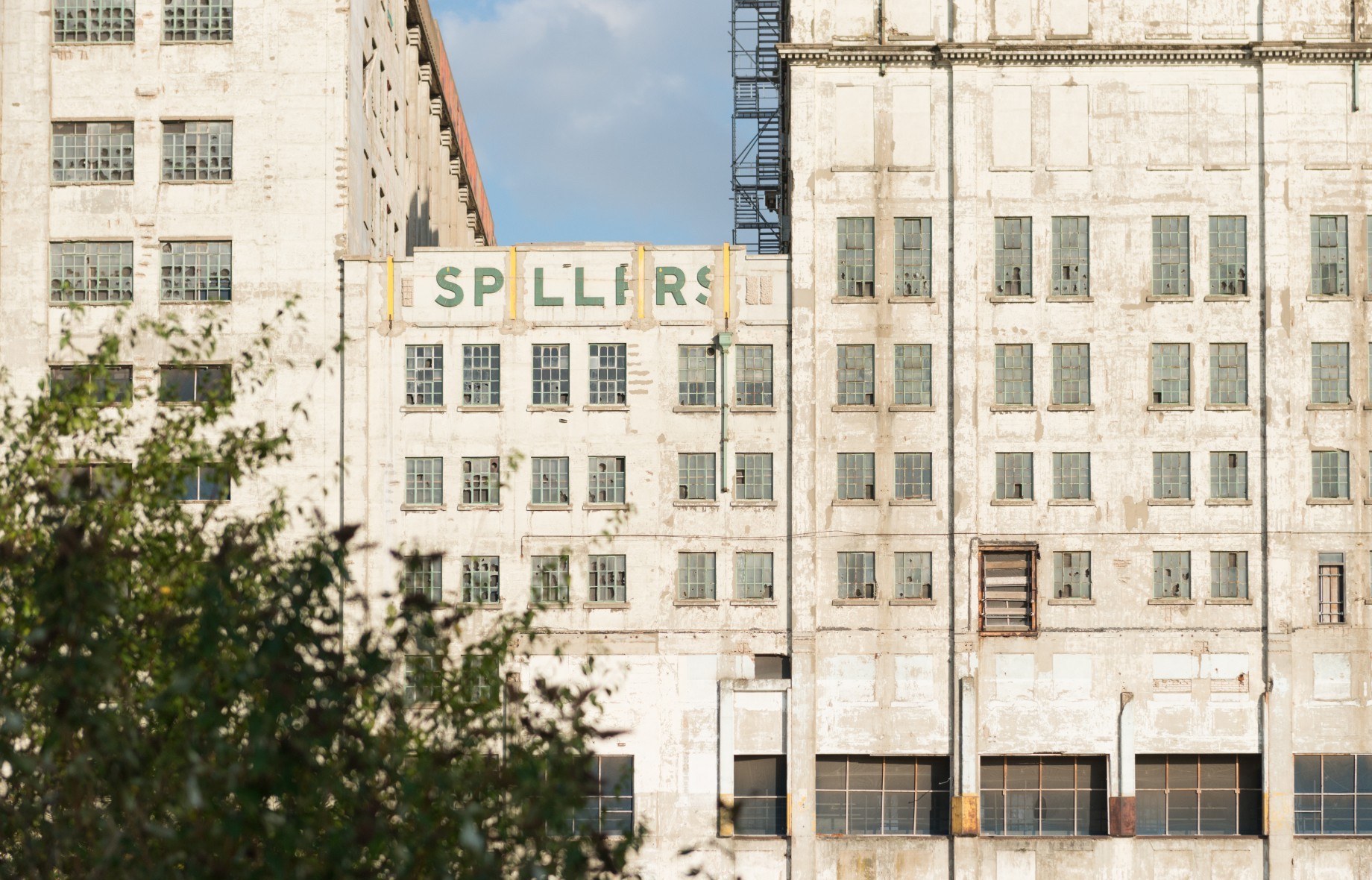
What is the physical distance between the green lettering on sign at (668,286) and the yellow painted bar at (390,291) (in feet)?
30.3

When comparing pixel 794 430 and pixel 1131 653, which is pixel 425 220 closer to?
pixel 794 430

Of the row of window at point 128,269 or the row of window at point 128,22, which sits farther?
the row of window at point 128,22

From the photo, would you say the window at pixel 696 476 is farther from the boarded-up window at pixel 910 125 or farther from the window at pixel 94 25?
the window at pixel 94 25

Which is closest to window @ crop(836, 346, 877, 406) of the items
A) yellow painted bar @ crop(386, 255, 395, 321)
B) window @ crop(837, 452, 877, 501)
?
window @ crop(837, 452, 877, 501)

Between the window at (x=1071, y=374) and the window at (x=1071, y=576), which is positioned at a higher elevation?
the window at (x=1071, y=374)

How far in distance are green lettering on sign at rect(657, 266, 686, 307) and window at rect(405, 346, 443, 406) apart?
309 inches

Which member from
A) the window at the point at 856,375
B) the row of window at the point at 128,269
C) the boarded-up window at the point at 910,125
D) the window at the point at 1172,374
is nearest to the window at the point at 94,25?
the row of window at the point at 128,269

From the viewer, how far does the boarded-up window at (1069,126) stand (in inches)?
2317

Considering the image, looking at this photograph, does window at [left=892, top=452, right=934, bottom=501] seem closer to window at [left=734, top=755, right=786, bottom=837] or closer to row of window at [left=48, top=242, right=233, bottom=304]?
window at [left=734, top=755, right=786, bottom=837]

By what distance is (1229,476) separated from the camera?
58.2 meters

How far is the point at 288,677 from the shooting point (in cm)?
1717

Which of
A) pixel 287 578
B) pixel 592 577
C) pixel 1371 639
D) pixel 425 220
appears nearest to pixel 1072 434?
pixel 1371 639

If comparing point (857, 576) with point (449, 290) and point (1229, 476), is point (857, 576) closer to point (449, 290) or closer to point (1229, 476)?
point (1229, 476)

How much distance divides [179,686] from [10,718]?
2.01 metres
